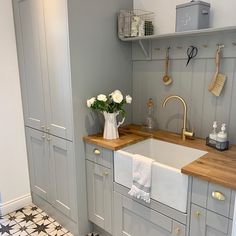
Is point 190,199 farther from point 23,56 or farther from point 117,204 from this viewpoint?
point 23,56

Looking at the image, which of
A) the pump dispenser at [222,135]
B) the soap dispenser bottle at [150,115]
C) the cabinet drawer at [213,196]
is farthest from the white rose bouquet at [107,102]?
the cabinet drawer at [213,196]

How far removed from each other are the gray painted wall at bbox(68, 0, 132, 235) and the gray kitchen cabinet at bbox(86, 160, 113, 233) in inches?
2.4

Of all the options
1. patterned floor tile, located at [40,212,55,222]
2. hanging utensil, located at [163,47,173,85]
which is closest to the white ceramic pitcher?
hanging utensil, located at [163,47,173,85]

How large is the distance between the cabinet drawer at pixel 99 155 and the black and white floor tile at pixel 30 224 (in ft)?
2.66

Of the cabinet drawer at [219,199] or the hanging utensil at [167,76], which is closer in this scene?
the cabinet drawer at [219,199]

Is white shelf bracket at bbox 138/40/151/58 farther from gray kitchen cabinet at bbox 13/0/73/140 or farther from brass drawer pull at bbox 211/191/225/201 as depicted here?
brass drawer pull at bbox 211/191/225/201

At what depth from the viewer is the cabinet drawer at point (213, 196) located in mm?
1209

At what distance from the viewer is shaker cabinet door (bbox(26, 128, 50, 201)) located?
7.51 feet

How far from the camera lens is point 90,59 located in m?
1.90

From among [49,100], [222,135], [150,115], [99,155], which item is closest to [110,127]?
[99,155]

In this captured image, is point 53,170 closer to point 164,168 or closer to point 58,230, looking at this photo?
point 58,230

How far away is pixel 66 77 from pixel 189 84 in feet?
3.19

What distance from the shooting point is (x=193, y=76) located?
6.21 feet

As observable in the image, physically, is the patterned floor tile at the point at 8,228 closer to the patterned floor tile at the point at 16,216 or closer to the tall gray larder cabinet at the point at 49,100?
the patterned floor tile at the point at 16,216
